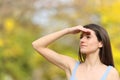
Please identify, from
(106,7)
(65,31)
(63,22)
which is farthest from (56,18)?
(65,31)

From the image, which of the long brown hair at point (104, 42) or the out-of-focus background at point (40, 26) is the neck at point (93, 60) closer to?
the long brown hair at point (104, 42)

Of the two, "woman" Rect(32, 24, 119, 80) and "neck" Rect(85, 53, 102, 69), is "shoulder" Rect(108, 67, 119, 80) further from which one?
"neck" Rect(85, 53, 102, 69)

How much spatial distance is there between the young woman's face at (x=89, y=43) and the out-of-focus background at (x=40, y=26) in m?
10.4

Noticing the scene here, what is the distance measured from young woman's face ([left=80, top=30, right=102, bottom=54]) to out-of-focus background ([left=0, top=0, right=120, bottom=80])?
1041 centimetres

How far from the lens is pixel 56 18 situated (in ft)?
53.4

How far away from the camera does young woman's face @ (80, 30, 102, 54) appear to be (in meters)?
3.28

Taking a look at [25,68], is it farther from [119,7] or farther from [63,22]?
[119,7]

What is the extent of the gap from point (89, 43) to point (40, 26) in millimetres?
12851

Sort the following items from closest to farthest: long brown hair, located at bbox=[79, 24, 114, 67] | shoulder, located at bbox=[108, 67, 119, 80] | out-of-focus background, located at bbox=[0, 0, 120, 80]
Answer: shoulder, located at bbox=[108, 67, 119, 80]
long brown hair, located at bbox=[79, 24, 114, 67]
out-of-focus background, located at bbox=[0, 0, 120, 80]

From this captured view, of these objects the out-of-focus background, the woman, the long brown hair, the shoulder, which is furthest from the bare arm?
the out-of-focus background

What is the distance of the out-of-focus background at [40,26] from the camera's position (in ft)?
48.2

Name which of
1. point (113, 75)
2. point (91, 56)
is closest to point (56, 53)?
point (91, 56)

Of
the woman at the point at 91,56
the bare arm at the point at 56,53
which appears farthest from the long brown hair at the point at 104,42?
the bare arm at the point at 56,53

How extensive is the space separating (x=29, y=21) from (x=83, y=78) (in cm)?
1383
